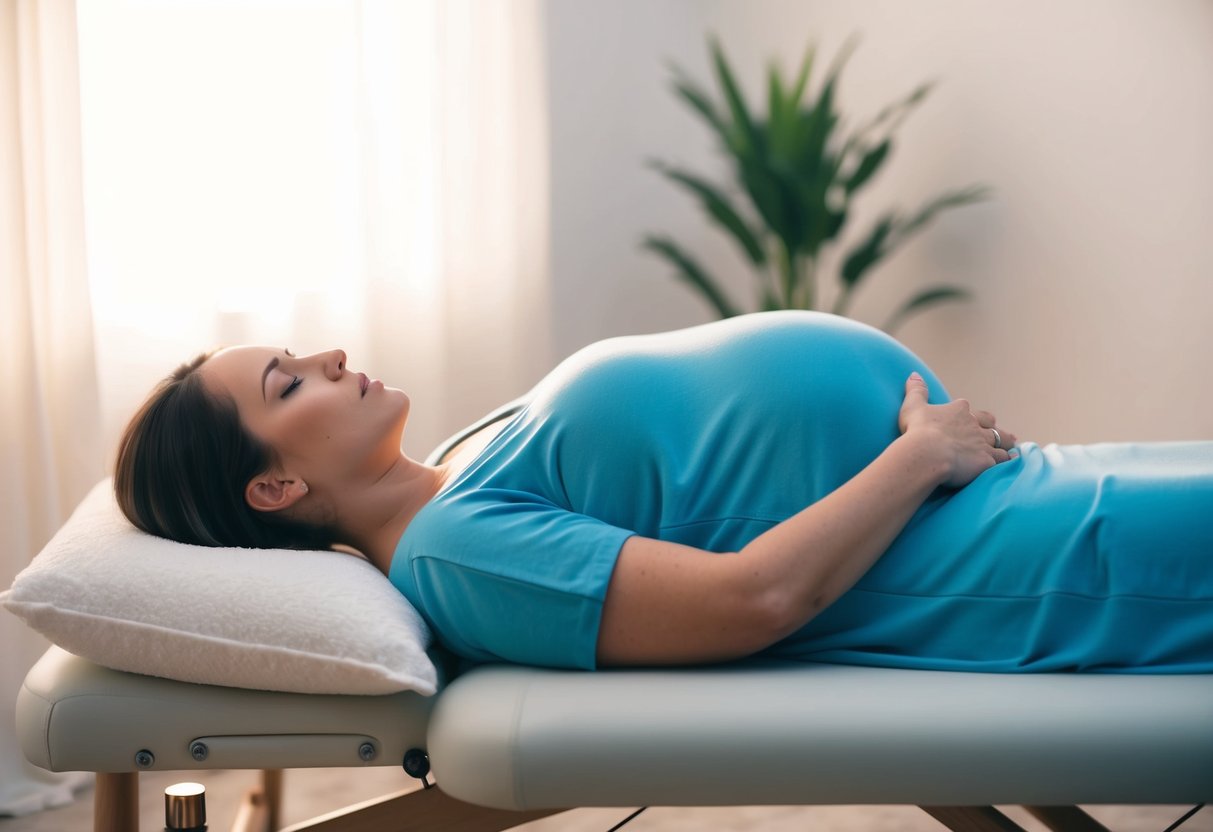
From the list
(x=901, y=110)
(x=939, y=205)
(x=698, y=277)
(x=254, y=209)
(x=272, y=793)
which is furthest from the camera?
(x=901, y=110)

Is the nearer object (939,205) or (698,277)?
(939,205)

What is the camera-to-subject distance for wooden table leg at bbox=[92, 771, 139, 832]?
112 centimetres

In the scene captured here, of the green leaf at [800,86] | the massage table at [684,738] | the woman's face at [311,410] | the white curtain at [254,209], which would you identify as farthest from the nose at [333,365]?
the green leaf at [800,86]

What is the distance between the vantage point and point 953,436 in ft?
3.81

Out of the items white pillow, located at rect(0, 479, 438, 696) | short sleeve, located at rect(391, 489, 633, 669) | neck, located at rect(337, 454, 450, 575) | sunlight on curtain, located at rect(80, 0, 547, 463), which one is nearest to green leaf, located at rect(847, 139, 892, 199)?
sunlight on curtain, located at rect(80, 0, 547, 463)

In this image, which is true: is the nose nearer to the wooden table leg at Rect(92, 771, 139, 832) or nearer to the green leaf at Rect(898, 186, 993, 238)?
the wooden table leg at Rect(92, 771, 139, 832)

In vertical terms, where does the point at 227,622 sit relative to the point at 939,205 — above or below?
below

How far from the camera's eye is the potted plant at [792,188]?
7.89 ft

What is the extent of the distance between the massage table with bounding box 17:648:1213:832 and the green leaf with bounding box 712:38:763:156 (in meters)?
1.60

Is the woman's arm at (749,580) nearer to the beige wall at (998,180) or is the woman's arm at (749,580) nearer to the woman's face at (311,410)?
the woman's face at (311,410)

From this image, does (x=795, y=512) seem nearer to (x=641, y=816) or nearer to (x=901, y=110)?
(x=641, y=816)

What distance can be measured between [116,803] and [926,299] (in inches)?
77.0

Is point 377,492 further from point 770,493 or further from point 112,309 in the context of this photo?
point 112,309

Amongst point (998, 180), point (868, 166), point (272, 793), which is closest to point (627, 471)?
point (272, 793)
